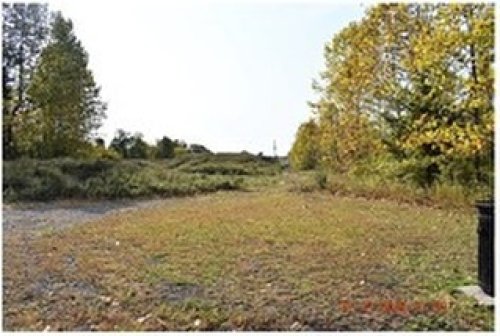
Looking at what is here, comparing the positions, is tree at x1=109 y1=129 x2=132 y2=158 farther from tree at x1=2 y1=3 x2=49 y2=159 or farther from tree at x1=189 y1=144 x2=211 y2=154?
tree at x1=2 y1=3 x2=49 y2=159

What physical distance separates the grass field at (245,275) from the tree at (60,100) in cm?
296

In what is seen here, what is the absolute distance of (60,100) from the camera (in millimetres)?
9047

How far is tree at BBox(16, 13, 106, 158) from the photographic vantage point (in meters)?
8.70

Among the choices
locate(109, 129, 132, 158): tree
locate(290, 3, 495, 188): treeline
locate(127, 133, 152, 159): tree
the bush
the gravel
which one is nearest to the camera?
the gravel

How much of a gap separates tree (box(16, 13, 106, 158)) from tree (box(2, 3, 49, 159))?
0.14 meters

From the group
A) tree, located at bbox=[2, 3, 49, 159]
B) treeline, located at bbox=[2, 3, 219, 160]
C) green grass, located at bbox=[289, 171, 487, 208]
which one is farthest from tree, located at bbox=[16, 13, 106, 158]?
green grass, located at bbox=[289, 171, 487, 208]

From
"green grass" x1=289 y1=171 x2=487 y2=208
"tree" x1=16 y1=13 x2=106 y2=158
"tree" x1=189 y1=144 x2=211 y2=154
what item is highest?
"tree" x1=16 y1=13 x2=106 y2=158

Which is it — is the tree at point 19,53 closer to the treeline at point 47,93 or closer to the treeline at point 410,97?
the treeline at point 47,93

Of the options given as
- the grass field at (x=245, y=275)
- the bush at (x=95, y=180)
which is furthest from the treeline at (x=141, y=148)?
the grass field at (x=245, y=275)

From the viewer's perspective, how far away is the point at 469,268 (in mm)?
3857

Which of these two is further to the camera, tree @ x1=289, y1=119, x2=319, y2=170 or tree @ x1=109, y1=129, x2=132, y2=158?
tree @ x1=289, y1=119, x2=319, y2=170

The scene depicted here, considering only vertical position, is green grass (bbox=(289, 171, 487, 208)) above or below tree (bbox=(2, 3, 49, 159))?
below

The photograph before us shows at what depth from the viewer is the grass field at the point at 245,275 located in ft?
8.98

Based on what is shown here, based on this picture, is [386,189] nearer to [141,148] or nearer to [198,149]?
[198,149]
